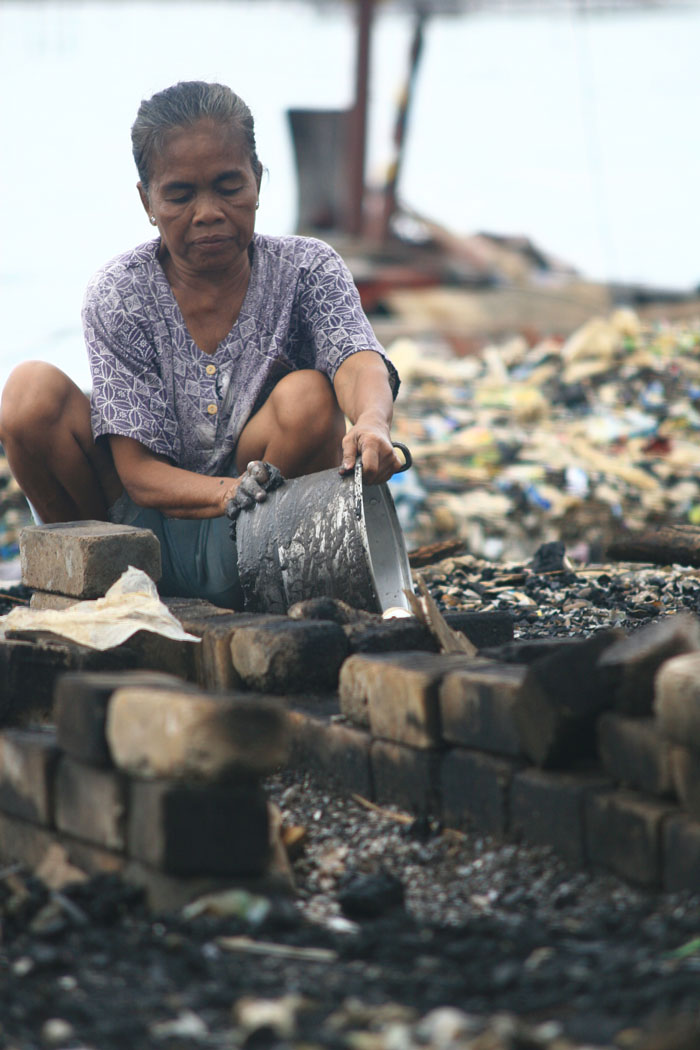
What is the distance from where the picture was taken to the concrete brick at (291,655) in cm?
270

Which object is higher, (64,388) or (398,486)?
(64,388)

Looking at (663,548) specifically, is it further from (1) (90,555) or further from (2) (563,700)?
(2) (563,700)

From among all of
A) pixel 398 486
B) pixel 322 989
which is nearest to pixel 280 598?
pixel 322 989

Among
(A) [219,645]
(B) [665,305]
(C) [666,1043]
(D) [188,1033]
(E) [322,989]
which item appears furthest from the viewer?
(B) [665,305]

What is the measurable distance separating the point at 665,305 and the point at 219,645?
447 inches

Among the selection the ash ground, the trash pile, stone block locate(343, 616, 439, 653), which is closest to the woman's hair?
stone block locate(343, 616, 439, 653)

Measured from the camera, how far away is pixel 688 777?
1.77m

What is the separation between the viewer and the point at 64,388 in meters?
3.44

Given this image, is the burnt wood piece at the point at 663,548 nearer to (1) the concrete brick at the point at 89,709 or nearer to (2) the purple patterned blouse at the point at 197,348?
(2) the purple patterned blouse at the point at 197,348

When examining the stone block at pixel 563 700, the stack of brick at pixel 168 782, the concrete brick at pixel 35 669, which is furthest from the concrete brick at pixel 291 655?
the stone block at pixel 563 700

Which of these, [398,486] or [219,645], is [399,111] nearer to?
[398,486]

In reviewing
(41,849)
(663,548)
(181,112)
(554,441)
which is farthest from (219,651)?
(554,441)

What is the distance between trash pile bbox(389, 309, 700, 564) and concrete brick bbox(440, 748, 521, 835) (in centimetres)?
345

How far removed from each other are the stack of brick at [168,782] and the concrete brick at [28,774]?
43 millimetres
